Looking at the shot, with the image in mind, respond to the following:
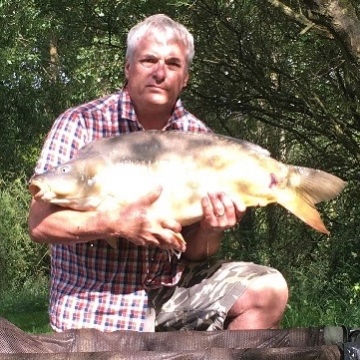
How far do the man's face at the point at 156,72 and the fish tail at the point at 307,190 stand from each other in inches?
21.2

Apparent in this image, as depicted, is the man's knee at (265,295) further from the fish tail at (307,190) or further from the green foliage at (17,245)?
the green foliage at (17,245)

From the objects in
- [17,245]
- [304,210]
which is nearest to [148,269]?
[304,210]

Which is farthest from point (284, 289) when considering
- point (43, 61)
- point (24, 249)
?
point (24, 249)

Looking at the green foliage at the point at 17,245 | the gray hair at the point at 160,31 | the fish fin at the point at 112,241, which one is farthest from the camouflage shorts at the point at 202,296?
the green foliage at the point at 17,245

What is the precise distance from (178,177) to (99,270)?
21.0 inches

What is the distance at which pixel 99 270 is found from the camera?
9.52 feet

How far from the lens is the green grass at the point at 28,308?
6441 mm

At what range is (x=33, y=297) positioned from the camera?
862 cm

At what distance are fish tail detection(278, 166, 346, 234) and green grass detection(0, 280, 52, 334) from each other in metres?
3.38

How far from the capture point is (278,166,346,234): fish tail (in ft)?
8.71

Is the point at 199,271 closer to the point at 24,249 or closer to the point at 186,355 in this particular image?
the point at 186,355

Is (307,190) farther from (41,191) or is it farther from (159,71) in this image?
(41,191)

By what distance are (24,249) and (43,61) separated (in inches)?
116

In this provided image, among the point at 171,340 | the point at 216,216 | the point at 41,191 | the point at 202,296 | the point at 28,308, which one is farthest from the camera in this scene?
the point at 28,308
